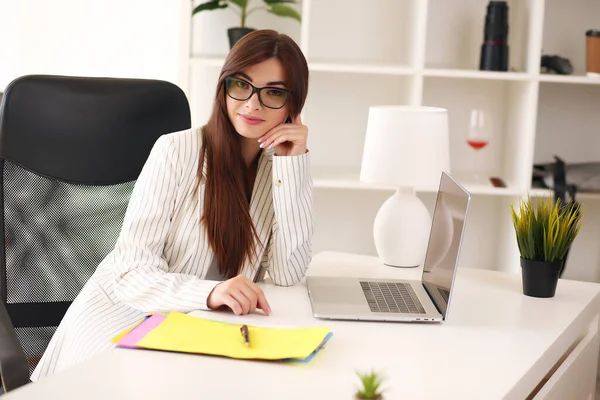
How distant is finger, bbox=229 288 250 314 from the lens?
1.52 meters

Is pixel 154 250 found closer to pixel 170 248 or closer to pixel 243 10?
pixel 170 248

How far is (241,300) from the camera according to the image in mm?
1521

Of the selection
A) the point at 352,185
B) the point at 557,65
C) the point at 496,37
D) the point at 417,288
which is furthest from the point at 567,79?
the point at 417,288

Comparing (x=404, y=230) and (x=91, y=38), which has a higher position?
(x=91, y=38)

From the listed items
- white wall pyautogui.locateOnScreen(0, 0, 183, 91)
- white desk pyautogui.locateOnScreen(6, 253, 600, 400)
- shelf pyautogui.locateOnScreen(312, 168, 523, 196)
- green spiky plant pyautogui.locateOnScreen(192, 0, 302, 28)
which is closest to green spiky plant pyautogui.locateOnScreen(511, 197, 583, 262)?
white desk pyautogui.locateOnScreen(6, 253, 600, 400)

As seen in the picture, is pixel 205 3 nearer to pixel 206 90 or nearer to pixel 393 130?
pixel 206 90

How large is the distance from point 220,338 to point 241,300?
174mm

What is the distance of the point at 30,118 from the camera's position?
1.84m

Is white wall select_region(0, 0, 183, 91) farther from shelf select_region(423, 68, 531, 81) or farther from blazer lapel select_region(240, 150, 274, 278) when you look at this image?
blazer lapel select_region(240, 150, 274, 278)

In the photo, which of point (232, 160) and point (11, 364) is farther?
point (232, 160)

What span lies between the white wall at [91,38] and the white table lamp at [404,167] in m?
1.38

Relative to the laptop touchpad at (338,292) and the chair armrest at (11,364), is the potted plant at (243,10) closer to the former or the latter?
the laptop touchpad at (338,292)

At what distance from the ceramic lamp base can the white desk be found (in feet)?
0.65

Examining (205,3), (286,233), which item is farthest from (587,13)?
(286,233)
